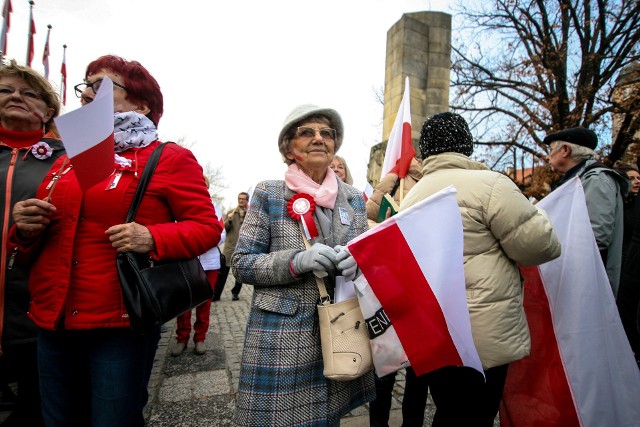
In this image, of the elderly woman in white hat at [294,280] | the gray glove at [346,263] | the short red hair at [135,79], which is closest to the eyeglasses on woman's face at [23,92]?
the short red hair at [135,79]

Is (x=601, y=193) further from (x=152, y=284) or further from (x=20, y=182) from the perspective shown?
(x=20, y=182)

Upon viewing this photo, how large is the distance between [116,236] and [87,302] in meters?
0.31

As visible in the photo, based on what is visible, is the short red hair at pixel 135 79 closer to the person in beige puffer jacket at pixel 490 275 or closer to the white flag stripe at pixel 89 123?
the white flag stripe at pixel 89 123

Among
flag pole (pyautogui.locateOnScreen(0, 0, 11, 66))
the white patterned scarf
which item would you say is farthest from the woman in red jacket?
flag pole (pyautogui.locateOnScreen(0, 0, 11, 66))

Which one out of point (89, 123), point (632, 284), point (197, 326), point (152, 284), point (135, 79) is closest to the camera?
point (89, 123)

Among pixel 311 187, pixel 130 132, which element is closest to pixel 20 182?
pixel 130 132

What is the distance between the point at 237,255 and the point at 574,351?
200 centimetres

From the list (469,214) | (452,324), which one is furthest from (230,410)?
(469,214)

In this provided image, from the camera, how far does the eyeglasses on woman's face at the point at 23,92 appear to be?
2152 millimetres

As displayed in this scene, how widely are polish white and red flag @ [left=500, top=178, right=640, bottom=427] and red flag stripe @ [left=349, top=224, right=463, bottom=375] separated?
1124mm

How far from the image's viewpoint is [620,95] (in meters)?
11.6

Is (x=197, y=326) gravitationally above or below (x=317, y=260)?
below

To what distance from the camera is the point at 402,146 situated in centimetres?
328

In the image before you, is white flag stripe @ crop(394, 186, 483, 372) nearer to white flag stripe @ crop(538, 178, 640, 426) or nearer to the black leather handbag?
the black leather handbag
